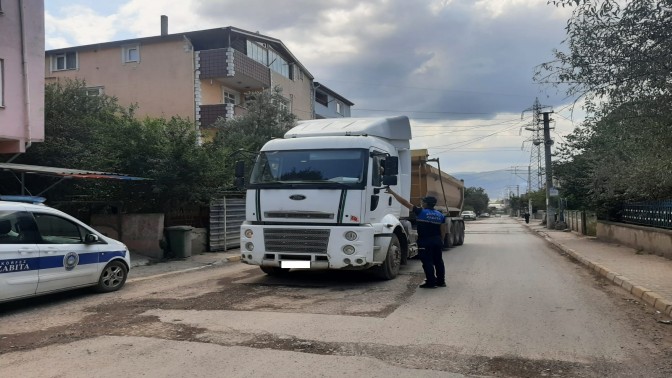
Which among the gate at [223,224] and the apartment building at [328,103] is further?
the apartment building at [328,103]

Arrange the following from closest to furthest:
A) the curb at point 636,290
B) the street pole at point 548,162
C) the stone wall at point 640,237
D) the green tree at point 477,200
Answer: the curb at point 636,290, the stone wall at point 640,237, the street pole at point 548,162, the green tree at point 477,200

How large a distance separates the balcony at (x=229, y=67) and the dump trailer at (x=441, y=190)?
43.7 feet

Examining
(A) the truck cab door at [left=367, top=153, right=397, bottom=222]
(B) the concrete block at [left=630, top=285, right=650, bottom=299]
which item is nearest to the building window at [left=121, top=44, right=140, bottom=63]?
(A) the truck cab door at [left=367, top=153, right=397, bottom=222]

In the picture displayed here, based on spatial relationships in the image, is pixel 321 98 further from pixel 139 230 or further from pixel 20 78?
pixel 139 230

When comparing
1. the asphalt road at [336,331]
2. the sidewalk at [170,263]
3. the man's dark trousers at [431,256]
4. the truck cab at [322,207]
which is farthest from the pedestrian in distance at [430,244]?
the sidewalk at [170,263]

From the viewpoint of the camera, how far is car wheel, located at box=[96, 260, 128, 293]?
8891 mm

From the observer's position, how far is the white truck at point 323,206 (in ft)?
28.9

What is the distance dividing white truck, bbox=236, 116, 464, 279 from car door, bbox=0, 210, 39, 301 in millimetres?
3354

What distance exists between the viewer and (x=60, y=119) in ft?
53.4

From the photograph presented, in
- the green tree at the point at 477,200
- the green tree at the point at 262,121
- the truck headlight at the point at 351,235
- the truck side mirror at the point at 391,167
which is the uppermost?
the green tree at the point at 262,121

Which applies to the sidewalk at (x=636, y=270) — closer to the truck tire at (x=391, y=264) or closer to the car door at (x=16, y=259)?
the truck tire at (x=391, y=264)

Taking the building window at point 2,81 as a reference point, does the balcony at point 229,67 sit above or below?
above

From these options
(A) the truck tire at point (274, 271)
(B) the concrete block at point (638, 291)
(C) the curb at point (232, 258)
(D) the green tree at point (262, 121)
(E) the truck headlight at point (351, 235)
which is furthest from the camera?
(D) the green tree at point (262, 121)

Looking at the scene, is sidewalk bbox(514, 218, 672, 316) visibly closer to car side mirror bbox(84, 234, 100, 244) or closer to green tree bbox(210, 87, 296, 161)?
car side mirror bbox(84, 234, 100, 244)
